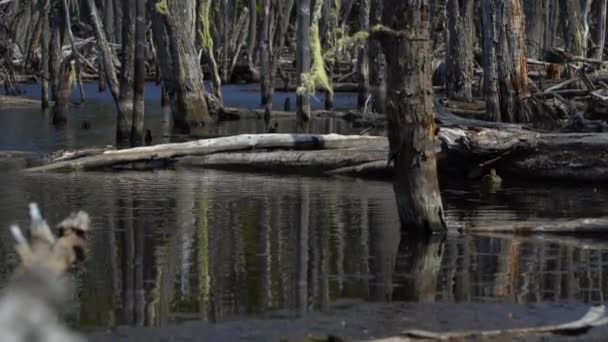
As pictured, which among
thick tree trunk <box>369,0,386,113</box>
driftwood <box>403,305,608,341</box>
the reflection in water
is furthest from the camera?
thick tree trunk <box>369,0,386,113</box>

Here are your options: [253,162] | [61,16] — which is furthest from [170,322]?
[61,16]

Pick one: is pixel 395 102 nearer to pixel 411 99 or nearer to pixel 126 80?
pixel 411 99

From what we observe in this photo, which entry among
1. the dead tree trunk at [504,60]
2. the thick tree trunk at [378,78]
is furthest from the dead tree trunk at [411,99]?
the thick tree trunk at [378,78]

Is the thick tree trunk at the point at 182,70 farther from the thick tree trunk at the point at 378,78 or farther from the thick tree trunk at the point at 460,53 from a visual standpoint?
the thick tree trunk at the point at 460,53

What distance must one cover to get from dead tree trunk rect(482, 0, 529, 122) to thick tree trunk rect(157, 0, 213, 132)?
677cm

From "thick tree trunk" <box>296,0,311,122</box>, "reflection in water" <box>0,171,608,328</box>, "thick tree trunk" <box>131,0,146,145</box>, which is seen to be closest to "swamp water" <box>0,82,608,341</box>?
"reflection in water" <box>0,171,608,328</box>

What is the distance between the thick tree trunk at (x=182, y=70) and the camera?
26.8m

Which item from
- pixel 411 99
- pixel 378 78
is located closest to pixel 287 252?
pixel 411 99

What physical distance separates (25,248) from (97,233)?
894cm

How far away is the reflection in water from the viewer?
891 cm

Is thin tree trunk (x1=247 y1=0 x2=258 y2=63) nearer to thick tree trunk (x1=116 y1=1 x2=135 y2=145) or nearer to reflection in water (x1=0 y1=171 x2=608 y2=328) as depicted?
thick tree trunk (x1=116 y1=1 x2=135 y2=145)

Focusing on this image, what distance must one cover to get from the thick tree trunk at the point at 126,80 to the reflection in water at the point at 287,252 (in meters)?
6.91

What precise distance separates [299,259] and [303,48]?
53.2 feet

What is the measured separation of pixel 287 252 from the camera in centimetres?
1092
